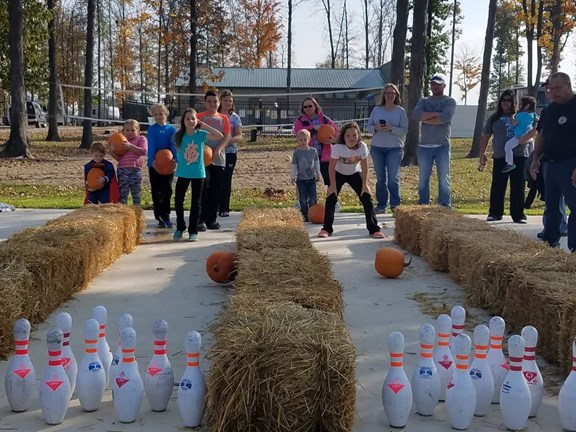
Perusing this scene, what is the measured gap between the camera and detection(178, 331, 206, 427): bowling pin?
3.18 metres

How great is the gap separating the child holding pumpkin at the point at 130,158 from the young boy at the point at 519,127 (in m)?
5.17

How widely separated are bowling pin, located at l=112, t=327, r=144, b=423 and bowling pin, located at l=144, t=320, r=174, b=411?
6 cm

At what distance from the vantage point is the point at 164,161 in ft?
28.1

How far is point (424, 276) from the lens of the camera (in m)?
6.66

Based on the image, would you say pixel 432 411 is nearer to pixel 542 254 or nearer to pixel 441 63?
pixel 542 254

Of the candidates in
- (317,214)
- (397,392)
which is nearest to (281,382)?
(397,392)

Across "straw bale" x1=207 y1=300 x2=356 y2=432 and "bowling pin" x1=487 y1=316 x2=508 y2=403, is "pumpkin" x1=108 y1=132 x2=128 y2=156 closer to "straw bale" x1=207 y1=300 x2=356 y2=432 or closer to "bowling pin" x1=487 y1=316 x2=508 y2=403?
"straw bale" x1=207 y1=300 x2=356 y2=432

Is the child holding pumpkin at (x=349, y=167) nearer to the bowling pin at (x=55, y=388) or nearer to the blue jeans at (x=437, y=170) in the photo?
the blue jeans at (x=437, y=170)

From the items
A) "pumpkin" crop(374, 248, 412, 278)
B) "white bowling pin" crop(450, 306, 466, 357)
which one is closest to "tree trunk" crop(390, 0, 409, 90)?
"pumpkin" crop(374, 248, 412, 278)

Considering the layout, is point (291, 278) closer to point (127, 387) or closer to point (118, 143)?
point (127, 387)

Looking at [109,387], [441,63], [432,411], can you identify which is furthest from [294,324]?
[441,63]

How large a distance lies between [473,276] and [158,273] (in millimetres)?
3090

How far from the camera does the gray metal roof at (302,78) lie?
49216 mm

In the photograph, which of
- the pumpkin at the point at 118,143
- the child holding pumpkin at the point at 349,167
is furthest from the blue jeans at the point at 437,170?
the pumpkin at the point at 118,143
